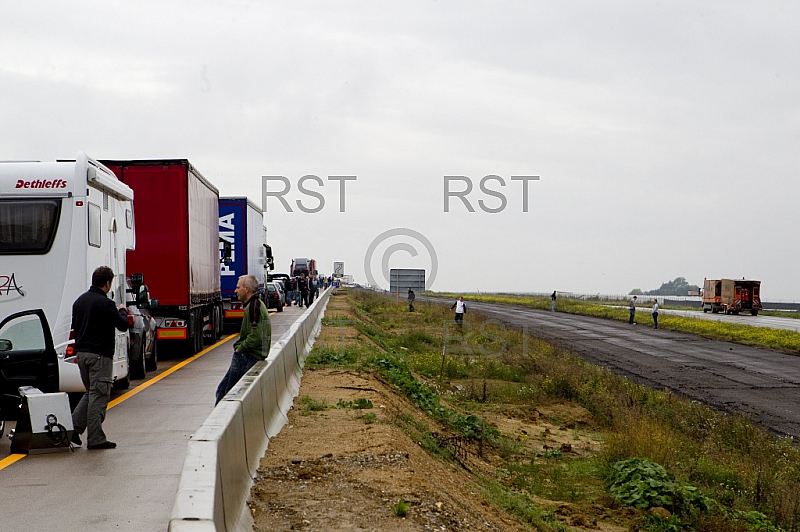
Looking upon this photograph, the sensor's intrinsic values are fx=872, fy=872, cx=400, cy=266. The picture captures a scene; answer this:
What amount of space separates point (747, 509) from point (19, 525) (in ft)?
32.0

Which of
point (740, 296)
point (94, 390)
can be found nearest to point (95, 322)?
point (94, 390)

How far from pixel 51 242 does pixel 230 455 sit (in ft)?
23.1

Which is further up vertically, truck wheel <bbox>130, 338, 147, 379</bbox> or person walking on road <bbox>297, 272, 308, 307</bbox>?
person walking on road <bbox>297, 272, 308, 307</bbox>

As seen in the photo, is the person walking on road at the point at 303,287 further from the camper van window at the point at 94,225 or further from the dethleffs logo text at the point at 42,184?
the dethleffs logo text at the point at 42,184

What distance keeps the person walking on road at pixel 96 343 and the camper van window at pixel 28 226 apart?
2823mm

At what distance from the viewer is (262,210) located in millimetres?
35719

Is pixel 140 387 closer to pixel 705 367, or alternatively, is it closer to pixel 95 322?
pixel 95 322

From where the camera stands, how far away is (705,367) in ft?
104

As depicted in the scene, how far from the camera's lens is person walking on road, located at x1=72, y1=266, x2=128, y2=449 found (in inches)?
388

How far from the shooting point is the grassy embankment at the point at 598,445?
11797mm

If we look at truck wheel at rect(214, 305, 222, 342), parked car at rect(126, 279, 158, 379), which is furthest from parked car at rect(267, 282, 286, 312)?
parked car at rect(126, 279, 158, 379)

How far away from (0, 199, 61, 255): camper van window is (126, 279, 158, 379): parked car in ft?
8.86

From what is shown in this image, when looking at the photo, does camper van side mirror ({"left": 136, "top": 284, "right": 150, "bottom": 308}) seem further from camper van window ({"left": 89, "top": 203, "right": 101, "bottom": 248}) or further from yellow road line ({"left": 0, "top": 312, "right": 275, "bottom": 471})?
camper van window ({"left": 89, "top": 203, "right": 101, "bottom": 248})

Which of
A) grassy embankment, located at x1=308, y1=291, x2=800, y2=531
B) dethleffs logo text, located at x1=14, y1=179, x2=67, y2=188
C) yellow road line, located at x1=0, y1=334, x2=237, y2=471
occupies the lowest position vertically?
grassy embankment, located at x1=308, y1=291, x2=800, y2=531
